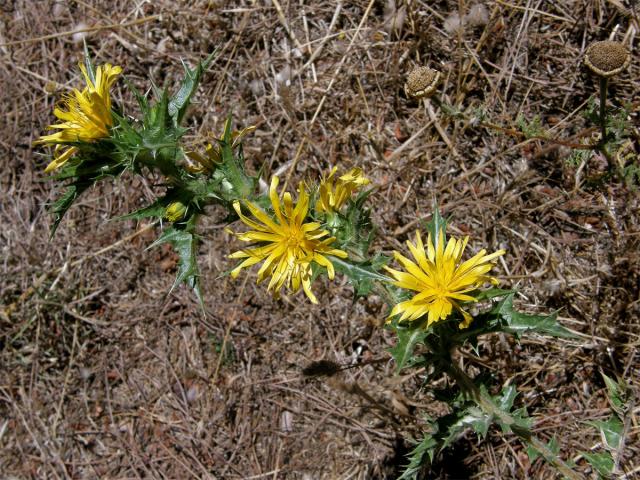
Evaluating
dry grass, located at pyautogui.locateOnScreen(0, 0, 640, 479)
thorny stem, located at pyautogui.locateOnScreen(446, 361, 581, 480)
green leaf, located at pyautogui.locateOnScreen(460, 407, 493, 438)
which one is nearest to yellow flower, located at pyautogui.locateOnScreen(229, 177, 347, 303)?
dry grass, located at pyautogui.locateOnScreen(0, 0, 640, 479)

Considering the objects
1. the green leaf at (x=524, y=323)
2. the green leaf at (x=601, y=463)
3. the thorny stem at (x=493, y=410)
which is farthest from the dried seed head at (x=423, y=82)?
the green leaf at (x=601, y=463)

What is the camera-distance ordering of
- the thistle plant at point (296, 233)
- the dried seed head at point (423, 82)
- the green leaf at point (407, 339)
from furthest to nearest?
1. the dried seed head at point (423, 82)
2. the thistle plant at point (296, 233)
3. the green leaf at point (407, 339)

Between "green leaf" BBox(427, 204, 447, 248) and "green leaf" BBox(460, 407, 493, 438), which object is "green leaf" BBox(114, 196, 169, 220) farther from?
"green leaf" BBox(460, 407, 493, 438)

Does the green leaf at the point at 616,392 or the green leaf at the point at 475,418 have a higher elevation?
the green leaf at the point at 475,418

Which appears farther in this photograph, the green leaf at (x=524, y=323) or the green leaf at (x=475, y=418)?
the green leaf at (x=475, y=418)

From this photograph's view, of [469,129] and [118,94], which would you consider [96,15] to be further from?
[469,129]

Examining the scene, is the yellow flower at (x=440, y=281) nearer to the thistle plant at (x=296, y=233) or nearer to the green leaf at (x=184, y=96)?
the thistle plant at (x=296, y=233)

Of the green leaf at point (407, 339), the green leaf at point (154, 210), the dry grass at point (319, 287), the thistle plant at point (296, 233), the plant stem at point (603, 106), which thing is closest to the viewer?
the green leaf at point (407, 339)
